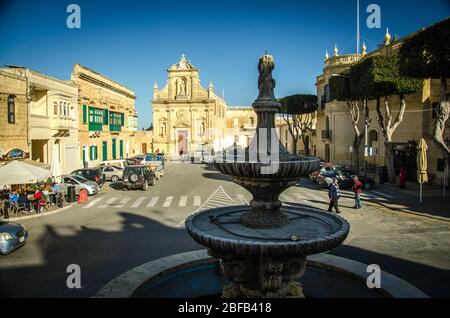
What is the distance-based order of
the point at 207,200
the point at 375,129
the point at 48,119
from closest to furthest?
the point at 207,200 < the point at 48,119 < the point at 375,129

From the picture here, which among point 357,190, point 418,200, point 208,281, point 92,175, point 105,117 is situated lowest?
point 208,281

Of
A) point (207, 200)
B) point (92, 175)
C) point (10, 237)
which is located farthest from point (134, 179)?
point (10, 237)

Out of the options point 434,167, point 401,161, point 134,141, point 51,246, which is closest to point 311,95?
point 401,161

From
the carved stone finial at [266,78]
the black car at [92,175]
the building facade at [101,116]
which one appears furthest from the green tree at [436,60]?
the building facade at [101,116]

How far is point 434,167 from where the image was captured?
27.8 metres

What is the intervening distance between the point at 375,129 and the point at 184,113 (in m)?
36.8

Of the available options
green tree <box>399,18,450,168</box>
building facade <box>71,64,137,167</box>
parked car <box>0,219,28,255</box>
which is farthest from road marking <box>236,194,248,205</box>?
building facade <box>71,64,137,167</box>

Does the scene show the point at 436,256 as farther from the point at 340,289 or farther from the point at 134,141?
the point at 134,141

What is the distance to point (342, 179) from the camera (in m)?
26.2

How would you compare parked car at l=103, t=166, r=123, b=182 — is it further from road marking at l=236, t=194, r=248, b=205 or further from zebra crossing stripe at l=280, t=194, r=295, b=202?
zebra crossing stripe at l=280, t=194, r=295, b=202

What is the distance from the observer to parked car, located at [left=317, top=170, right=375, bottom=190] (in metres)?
26.2

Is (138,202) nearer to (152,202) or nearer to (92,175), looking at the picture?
(152,202)

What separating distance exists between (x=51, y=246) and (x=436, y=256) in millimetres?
12367

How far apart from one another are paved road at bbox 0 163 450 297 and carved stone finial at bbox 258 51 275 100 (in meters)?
5.93
